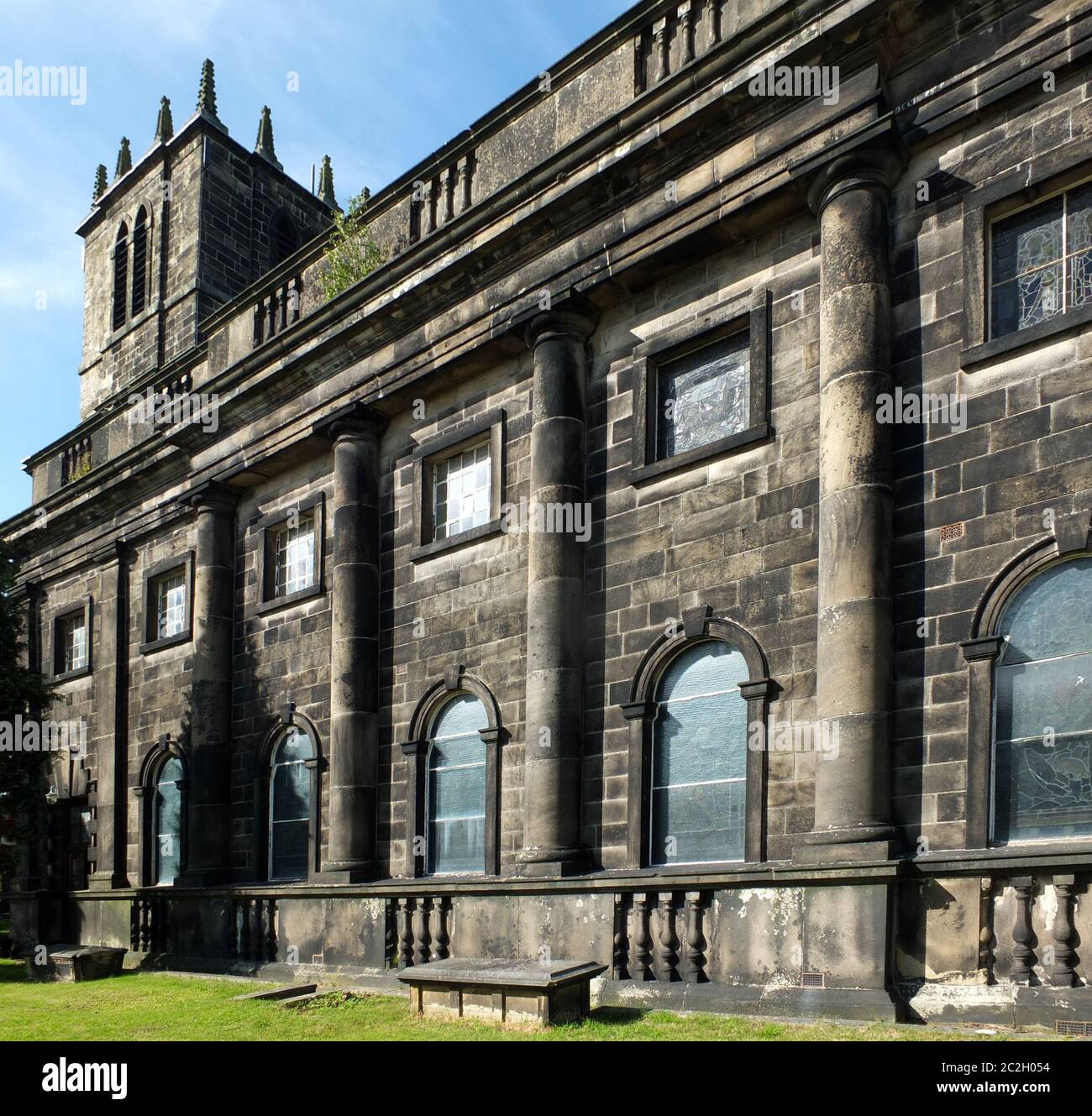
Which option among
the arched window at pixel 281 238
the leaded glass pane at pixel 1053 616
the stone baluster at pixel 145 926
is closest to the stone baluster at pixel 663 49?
the leaded glass pane at pixel 1053 616

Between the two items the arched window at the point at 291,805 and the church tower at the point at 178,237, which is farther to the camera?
the church tower at the point at 178,237

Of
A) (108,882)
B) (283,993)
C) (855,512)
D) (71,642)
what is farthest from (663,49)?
(71,642)

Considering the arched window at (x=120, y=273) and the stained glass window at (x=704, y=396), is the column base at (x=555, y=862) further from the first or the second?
the arched window at (x=120, y=273)

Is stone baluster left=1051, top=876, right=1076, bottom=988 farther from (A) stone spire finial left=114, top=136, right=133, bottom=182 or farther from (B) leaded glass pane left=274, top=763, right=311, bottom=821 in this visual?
(A) stone spire finial left=114, top=136, right=133, bottom=182

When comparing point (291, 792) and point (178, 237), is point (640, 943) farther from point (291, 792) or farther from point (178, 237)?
point (178, 237)

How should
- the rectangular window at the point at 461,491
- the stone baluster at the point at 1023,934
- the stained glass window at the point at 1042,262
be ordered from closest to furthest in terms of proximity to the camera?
the stone baluster at the point at 1023,934 < the stained glass window at the point at 1042,262 < the rectangular window at the point at 461,491

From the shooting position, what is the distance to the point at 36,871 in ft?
75.4

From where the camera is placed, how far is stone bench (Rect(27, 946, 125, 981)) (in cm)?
1700

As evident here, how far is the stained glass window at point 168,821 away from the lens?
19.7 meters

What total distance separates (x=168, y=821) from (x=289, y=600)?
5624 millimetres

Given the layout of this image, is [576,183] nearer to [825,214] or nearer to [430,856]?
[825,214]

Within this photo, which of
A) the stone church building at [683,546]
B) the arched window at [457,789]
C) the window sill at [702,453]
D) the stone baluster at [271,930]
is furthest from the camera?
the stone baluster at [271,930]

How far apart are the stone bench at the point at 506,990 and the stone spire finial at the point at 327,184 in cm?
2286

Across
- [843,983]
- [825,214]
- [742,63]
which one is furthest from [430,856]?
[742,63]
